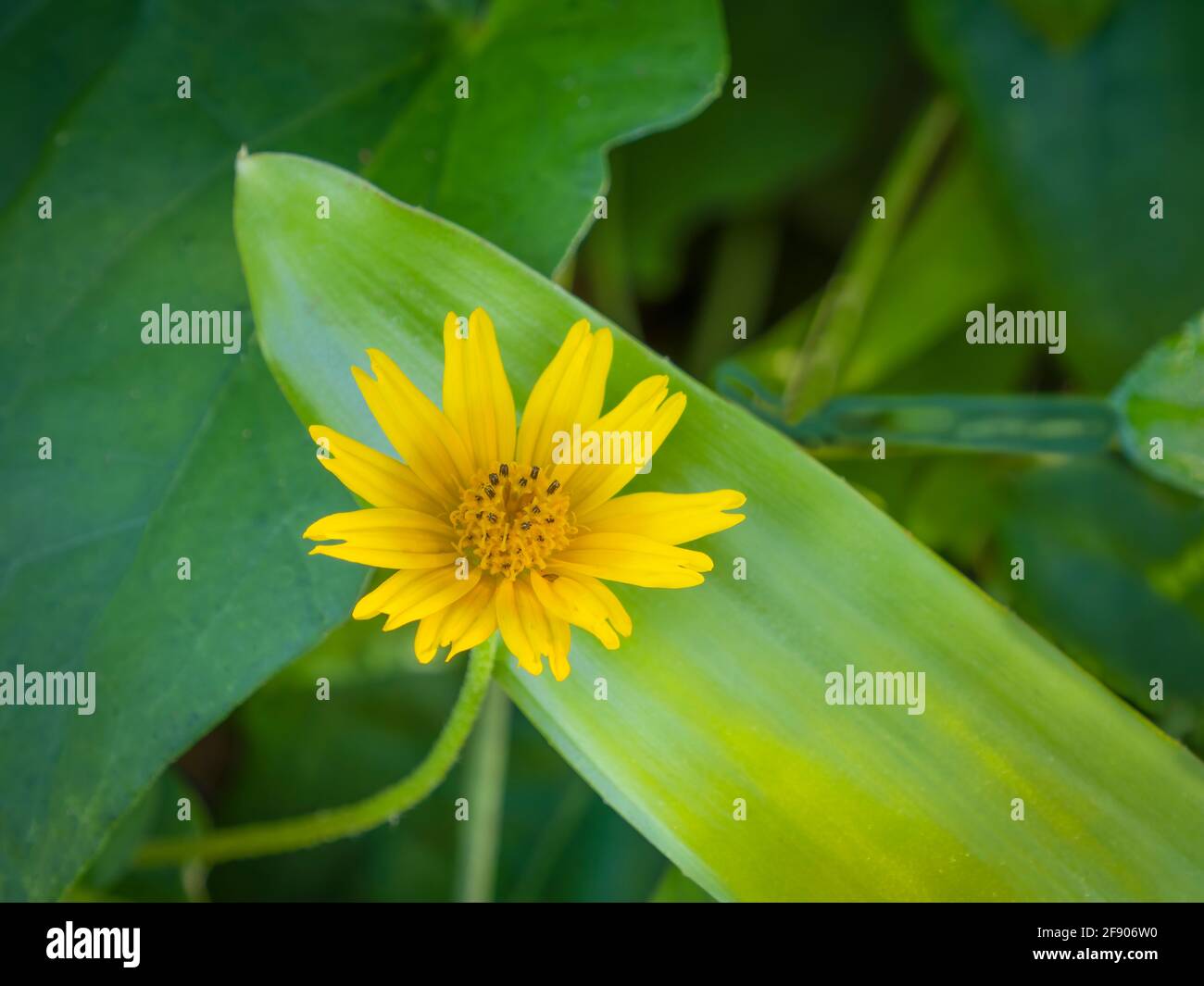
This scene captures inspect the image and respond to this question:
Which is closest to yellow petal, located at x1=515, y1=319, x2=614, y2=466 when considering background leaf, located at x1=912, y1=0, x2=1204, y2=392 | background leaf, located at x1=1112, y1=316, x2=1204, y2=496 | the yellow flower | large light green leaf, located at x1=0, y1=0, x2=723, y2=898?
the yellow flower

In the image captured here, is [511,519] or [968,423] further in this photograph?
[968,423]

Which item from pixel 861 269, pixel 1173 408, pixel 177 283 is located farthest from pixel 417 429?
pixel 861 269

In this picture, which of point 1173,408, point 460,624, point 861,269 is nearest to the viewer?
point 460,624

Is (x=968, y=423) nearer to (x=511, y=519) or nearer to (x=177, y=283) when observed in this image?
(x=511, y=519)

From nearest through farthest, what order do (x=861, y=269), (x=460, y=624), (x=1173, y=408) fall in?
(x=460, y=624) → (x=1173, y=408) → (x=861, y=269)

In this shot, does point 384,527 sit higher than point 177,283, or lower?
lower

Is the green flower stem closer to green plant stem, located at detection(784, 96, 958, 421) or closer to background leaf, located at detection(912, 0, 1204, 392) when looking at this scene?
green plant stem, located at detection(784, 96, 958, 421)

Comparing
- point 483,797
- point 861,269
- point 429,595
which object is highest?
point 861,269

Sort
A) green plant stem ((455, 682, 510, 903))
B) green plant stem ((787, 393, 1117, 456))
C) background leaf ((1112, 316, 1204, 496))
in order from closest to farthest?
background leaf ((1112, 316, 1204, 496))
green plant stem ((787, 393, 1117, 456))
green plant stem ((455, 682, 510, 903))
